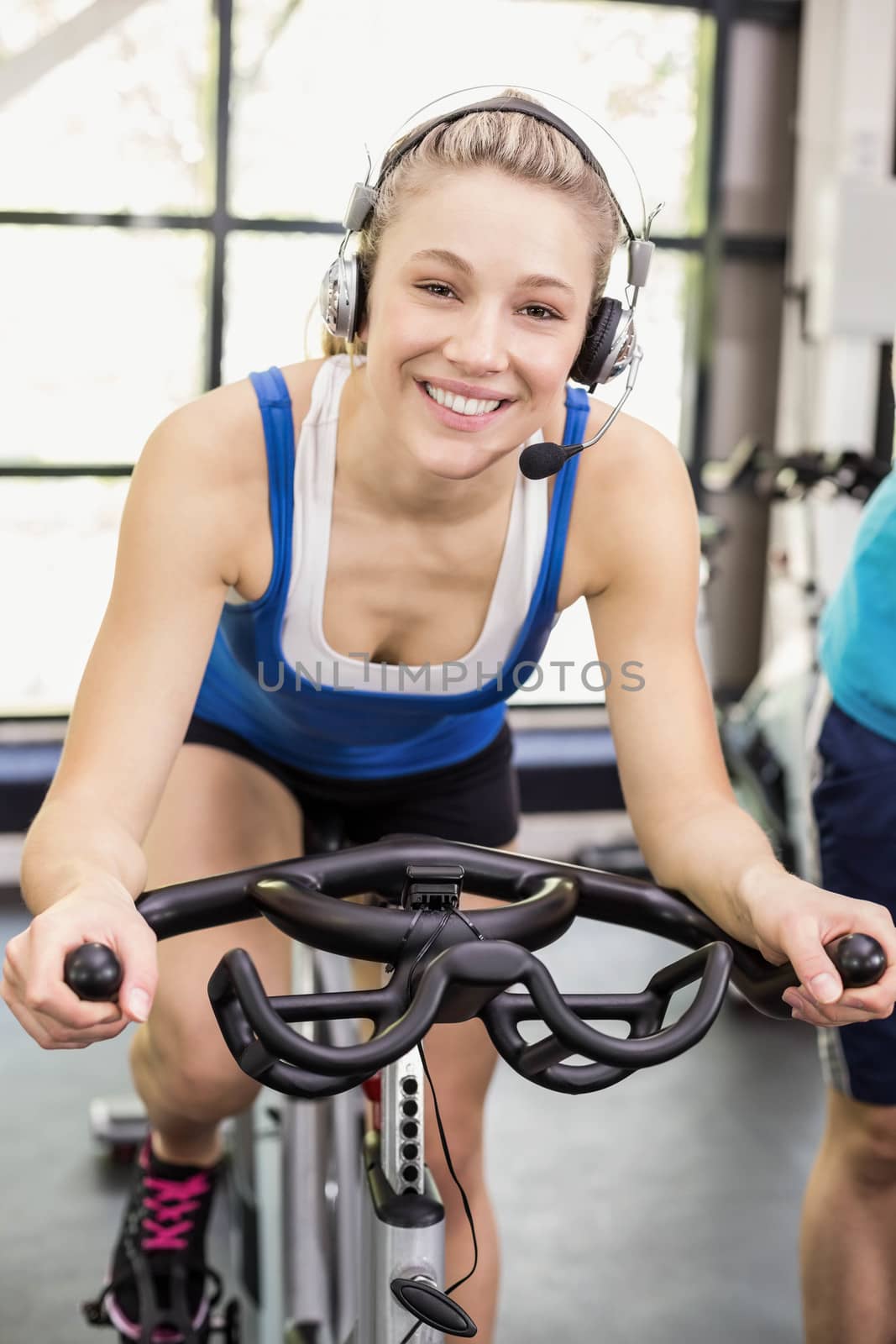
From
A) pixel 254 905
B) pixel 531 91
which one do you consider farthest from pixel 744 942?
pixel 531 91

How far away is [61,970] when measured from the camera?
87 cm

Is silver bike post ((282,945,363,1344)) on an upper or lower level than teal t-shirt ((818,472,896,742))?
lower

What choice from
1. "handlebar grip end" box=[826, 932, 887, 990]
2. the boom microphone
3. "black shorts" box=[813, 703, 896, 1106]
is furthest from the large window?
"handlebar grip end" box=[826, 932, 887, 990]

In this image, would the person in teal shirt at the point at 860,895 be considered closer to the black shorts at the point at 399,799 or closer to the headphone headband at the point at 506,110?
the black shorts at the point at 399,799

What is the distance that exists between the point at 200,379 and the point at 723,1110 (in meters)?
2.77

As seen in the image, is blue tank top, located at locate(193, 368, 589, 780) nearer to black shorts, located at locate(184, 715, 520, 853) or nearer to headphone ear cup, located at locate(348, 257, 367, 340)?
black shorts, located at locate(184, 715, 520, 853)

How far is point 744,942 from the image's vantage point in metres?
1.10

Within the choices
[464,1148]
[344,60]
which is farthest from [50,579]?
[464,1148]

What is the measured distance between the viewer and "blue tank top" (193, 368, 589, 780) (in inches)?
56.4

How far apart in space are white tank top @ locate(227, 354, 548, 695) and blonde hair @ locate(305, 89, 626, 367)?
213 millimetres

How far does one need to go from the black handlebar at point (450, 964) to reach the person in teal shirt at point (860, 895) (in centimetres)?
58

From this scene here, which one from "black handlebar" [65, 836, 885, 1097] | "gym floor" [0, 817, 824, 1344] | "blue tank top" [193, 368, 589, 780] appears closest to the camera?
"black handlebar" [65, 836, 885, 1097]

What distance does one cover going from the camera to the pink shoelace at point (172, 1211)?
177 centimetres

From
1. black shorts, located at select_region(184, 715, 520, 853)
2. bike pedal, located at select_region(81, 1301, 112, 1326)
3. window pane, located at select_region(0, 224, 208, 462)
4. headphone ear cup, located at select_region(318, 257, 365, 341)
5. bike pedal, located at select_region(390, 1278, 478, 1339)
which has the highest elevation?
window pane, located at select_region(0, 224, 208, 462)
